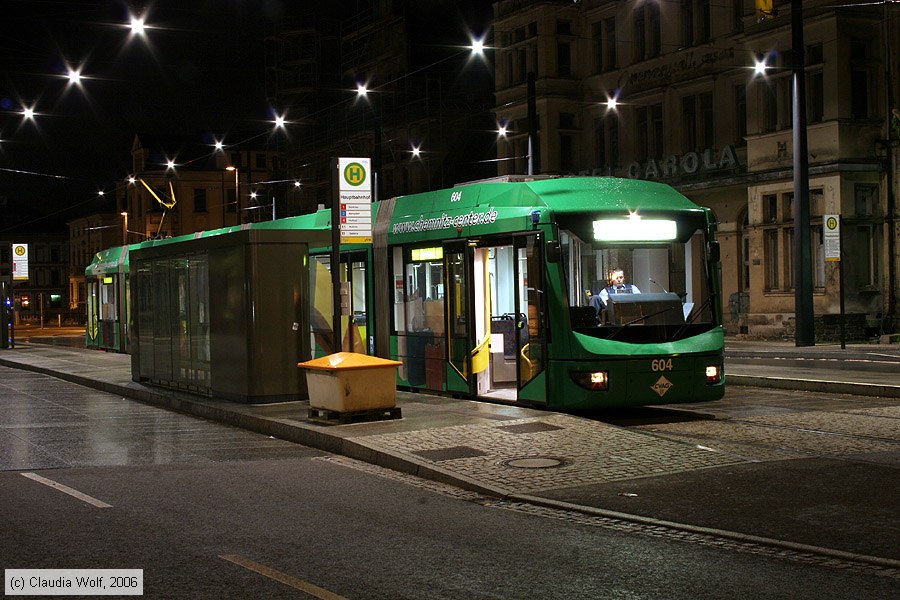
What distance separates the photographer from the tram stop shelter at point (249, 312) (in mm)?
17750

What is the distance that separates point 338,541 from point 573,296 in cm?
733

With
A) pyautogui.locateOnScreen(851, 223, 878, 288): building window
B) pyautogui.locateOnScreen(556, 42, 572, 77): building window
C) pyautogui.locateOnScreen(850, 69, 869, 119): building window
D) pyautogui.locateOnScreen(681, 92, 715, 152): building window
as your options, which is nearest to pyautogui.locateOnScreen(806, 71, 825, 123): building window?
pyautogui.locateOnScreen(850, 69, 869, 119): building window

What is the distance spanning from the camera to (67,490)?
427 inches

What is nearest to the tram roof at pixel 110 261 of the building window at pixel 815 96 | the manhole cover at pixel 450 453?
the building window at pixel 815 96

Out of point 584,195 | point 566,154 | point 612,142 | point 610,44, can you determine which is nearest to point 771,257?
point 612,142

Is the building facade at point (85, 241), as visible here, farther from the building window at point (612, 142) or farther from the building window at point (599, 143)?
the building window at point (612, 142)

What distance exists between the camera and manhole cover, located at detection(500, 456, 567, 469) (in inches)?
455

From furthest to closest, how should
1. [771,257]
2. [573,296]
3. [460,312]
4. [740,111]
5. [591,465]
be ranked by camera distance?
[740,111] < [771,257] < [460,312] < [573,296] < [591,465]

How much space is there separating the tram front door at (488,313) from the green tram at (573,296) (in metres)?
0.02

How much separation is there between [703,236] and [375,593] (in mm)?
10071

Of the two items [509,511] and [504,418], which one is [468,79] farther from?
[509,511]

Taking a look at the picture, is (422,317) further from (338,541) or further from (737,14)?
(737,14)

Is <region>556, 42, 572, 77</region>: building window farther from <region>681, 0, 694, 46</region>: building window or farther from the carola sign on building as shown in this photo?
<region>681, 0, 694, 46</region>: building window

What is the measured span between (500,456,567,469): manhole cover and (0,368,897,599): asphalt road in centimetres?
101
